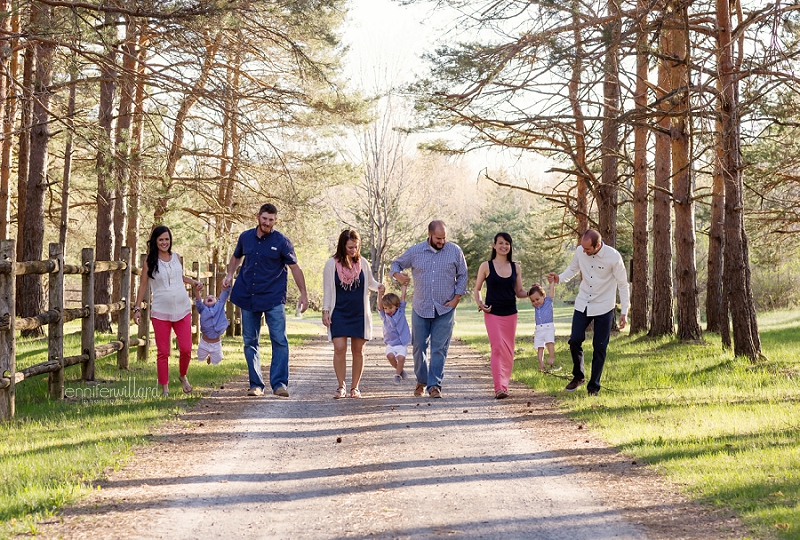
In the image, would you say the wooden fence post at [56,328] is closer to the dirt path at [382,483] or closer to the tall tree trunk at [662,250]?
the dirt path at [382,483]

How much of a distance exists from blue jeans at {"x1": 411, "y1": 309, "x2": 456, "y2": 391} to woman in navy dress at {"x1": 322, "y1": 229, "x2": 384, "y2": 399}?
61cm

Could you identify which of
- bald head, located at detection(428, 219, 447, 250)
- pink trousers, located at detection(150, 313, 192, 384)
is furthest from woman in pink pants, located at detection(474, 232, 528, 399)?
pink trousers, located at detection(150, 313, 192, 384)

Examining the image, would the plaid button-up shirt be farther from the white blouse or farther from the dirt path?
the white blouse

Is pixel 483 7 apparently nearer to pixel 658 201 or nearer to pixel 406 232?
pixel 658 201

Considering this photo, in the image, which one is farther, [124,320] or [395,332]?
[124,320]

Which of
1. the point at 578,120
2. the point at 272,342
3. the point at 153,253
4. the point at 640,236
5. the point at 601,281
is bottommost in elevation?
the point at 272,342

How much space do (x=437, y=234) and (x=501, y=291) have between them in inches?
41.1

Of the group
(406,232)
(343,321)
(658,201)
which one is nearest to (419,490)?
(343,321)

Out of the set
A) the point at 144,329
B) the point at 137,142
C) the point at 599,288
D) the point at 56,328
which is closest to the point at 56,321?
the point at 56,328

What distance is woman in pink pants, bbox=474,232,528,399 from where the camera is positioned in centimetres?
978

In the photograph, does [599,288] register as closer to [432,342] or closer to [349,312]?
[432,342]

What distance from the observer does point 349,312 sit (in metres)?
9.55

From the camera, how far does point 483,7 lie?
11.5 metres

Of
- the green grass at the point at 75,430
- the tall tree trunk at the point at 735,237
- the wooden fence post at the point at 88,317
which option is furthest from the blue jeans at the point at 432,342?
the tall tree trunk at the point at 735,237
